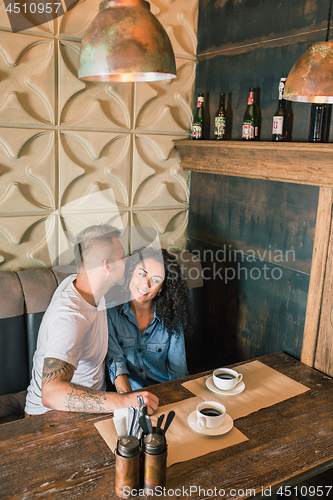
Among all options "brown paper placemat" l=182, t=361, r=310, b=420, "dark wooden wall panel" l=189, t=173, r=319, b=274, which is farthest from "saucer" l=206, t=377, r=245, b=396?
"dark wooden wall panel" l=189, t=173, r=319, b=274

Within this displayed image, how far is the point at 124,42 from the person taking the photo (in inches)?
44.9

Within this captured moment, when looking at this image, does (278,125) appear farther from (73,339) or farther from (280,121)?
(73,339)

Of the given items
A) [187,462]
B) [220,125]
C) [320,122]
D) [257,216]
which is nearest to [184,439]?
[187,462]

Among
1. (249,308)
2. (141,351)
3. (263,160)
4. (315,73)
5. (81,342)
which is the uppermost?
(315,73)

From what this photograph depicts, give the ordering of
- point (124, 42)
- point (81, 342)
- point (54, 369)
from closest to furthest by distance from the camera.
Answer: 1. point (124, 42)
2. point (54, 369)
3. point (81, 342)

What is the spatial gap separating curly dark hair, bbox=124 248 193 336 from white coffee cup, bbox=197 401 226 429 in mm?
671

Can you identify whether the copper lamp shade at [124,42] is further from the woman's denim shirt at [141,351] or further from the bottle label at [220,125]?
the bottle label at [220,125]

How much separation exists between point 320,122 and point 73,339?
5.02 feet

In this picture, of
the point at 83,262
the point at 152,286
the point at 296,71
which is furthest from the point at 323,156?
the point at 83,262

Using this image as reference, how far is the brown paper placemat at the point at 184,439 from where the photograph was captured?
1.29 metres

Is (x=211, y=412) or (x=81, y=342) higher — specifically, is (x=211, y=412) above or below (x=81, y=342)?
below

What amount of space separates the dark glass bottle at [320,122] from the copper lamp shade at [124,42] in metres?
1.06

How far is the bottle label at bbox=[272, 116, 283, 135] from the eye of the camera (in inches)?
83.8

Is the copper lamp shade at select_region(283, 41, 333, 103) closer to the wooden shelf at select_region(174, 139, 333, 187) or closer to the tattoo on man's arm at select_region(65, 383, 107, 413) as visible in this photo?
the wooden shelf at select_region(174, 139, 333, 187)
